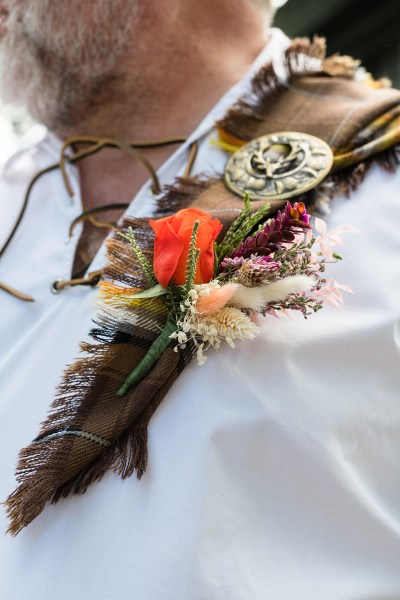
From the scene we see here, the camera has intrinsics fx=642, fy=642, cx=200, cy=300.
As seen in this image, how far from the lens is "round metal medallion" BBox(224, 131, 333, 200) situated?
40.2 inches

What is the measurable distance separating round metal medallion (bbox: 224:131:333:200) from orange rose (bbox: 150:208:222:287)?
8.6 inches

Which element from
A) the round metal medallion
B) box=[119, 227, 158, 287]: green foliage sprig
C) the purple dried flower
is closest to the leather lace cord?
the round metal medallion

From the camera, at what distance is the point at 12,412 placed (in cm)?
98

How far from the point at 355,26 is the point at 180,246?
362 centimetres

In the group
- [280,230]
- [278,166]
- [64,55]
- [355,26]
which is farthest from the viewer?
[355,26]

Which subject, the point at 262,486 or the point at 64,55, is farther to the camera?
the point at 64,55

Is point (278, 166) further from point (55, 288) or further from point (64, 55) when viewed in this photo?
point (64, 55)

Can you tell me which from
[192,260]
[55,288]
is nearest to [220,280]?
[192,260]

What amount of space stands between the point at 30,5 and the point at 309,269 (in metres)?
0.93

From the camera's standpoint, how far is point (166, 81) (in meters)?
1.40

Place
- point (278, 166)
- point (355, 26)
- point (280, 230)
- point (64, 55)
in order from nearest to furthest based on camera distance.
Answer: point (280, 230)
point (278, 166)
point (64, 55)
point (355, 26)

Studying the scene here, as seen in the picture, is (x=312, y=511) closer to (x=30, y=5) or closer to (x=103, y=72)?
(x=103, y=72)

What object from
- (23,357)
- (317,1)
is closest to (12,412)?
(23,357)

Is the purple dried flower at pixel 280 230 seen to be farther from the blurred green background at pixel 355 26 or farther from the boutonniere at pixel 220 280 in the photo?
the blurred green background at pixel 355 26
